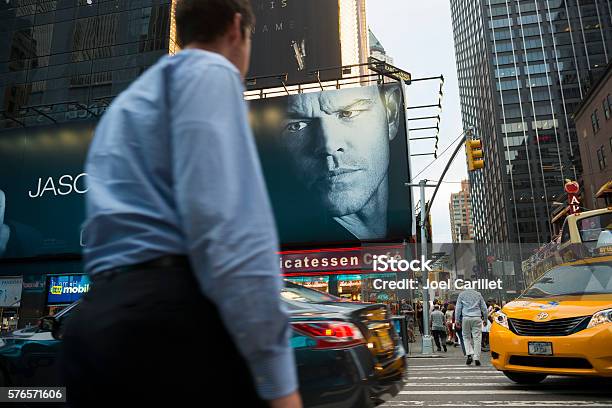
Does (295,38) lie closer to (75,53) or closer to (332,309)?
(75,53)

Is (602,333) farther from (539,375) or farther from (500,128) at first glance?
(500,128)

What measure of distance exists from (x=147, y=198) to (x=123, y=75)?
36.4m

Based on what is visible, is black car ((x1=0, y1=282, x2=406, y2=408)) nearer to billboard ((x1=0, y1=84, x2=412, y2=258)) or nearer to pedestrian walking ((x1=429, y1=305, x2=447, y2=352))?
pedestrian walking ((x1=429, y1=305, x2=447, y2=352))

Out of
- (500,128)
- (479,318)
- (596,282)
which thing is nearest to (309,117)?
(479,318)

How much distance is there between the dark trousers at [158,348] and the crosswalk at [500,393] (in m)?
5.49

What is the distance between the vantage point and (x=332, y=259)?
2488 cm

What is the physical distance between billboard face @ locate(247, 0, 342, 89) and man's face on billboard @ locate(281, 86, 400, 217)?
5687mm

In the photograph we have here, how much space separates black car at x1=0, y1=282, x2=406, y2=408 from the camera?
3977 millimetres

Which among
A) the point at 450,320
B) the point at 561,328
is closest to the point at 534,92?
the point at 450,320

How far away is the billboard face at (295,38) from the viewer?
3297cm

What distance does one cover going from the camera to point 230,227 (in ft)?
3.66

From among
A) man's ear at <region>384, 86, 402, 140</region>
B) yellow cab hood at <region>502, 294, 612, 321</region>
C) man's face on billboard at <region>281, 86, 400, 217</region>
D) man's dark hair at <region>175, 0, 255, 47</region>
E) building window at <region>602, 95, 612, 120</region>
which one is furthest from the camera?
Answer: building window at <region>602, 95, 612, 120</region>

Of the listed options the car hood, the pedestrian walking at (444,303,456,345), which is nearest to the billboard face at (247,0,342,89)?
the pedestrian walking at (444,303,456,345)

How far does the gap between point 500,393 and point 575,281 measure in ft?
7.05
